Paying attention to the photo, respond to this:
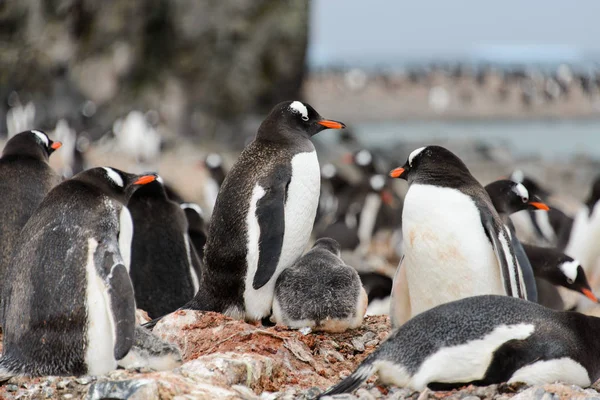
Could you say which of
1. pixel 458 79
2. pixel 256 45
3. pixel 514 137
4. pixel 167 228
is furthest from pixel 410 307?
pixel 458 79

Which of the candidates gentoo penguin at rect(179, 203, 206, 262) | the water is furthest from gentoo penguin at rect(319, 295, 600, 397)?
the water

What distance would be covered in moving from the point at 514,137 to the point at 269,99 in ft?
46.7

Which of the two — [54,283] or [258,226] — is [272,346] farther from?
[54,283]

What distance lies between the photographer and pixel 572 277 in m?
5.95

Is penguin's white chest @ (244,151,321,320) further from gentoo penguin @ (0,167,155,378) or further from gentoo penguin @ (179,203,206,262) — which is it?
gentoo penguin @ (179,203,206,262)

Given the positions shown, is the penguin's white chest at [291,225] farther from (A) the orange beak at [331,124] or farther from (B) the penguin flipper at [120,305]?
(B) the penguin flipper at [120,305]

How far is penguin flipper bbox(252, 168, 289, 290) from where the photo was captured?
4.37 m

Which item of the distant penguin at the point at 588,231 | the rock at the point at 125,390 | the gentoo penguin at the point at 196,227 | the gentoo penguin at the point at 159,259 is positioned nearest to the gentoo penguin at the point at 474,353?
the rock at the point at 125,390

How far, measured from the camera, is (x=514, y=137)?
3316 cm

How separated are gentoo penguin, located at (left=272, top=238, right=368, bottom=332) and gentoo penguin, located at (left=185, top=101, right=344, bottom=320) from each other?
11cm

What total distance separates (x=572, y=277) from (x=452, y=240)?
199 cm

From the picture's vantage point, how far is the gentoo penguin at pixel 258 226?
4430mm

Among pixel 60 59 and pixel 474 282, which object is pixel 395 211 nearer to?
pixel 474 282

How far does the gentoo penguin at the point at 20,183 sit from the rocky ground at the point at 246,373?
1063mm
